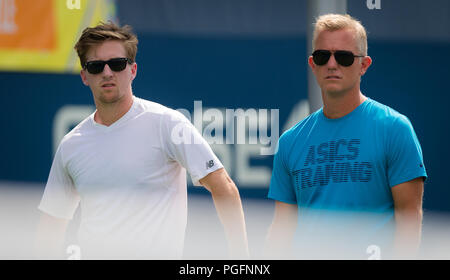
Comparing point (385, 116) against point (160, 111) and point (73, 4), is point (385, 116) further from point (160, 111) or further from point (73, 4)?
point (73, 4)

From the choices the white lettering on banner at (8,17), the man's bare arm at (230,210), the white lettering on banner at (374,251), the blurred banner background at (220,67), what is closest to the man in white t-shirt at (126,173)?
the man's bare arm at (230,210)

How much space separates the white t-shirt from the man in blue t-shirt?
1.38 feet

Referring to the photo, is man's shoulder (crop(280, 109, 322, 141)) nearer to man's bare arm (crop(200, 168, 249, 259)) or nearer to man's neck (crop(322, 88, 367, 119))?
man's neck (crop(322, 88, 367, 119))

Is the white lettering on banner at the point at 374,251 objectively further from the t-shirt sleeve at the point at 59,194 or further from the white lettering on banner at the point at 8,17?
the white lettering on banner at the point at 8,17

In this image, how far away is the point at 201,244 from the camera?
15.9ft

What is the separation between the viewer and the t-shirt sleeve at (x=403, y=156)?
2693 mm

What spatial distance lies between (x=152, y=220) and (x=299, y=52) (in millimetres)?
1770

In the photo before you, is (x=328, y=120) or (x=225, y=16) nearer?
(x=328, y=120)

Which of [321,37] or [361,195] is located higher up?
[321,37]

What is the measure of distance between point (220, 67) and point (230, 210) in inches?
65.6

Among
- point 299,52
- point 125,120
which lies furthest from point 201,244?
point 125,120

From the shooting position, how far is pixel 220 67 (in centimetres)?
467

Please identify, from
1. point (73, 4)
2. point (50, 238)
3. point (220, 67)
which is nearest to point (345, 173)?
point (50, 238)
